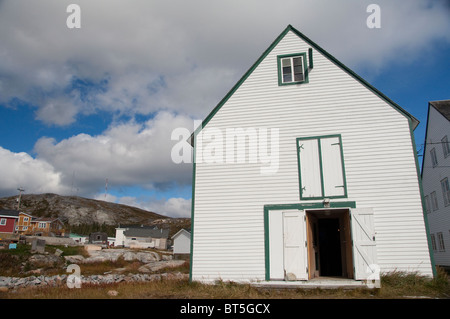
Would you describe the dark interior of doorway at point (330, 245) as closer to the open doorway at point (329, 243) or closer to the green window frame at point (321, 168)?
the open doorway at point (329, 243)

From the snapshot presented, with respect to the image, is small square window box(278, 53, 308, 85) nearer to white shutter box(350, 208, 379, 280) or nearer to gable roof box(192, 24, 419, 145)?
gable roof box(192, 24, 419, 145)

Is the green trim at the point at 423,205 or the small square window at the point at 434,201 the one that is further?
the small square window at the point at 434,201

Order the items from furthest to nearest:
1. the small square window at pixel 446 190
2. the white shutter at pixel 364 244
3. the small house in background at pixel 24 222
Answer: the small house in background at pixel 24 222 < the small square window at pixel 446 190 < the white shutter at pixel 364 244

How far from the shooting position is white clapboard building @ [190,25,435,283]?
37.1 ft

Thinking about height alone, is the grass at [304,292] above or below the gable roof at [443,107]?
below

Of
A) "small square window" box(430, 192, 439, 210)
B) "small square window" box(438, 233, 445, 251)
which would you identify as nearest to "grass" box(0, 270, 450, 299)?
"small square window" box(438, 233, 445, 251)

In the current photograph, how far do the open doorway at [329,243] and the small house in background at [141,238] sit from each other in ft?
262

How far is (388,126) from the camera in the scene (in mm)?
12250

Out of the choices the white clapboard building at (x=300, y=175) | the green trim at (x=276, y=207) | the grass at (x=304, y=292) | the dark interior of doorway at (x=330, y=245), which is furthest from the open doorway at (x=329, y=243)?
the grass at (x=304, y=292)

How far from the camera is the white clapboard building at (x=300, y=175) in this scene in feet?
37.1

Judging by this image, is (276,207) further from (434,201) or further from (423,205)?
(434,201)

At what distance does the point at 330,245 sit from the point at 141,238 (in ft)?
272

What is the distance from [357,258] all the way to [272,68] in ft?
28.0
